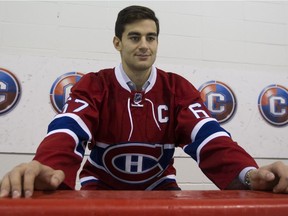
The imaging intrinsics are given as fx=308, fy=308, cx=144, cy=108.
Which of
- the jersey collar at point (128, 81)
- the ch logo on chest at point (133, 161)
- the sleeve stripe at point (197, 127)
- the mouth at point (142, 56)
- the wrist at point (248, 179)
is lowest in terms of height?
the ch logo on chest at point (133, 161)

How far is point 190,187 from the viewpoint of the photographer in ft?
5.72

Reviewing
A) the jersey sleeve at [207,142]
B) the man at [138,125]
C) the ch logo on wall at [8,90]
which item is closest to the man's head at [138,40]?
the man at [138,125]

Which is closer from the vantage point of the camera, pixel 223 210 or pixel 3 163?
pixel 223 210

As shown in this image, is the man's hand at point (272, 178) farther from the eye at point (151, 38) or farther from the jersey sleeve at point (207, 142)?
the eye at point (151, 38)

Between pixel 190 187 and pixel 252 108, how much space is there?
2.02 feet

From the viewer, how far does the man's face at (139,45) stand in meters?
1.08

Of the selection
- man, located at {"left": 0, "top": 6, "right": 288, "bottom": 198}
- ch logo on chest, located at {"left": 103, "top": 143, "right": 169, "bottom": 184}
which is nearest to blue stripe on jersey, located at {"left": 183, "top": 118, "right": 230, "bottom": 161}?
man, located at {"left": 0, "top": 6, "right": 288, "bottom": 198}

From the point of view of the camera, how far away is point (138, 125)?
1.00m

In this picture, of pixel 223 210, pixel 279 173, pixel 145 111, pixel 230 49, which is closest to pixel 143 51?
pixel 145 111

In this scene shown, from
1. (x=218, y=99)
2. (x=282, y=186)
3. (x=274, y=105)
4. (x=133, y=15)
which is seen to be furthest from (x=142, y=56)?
(x=274, y=105)

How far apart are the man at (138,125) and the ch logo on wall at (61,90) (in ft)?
1.97

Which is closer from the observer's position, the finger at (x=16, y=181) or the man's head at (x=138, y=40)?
the finger at (x=16, y=181)

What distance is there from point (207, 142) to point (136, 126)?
0.25m

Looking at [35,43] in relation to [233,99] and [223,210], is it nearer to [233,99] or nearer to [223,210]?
[233,99]
